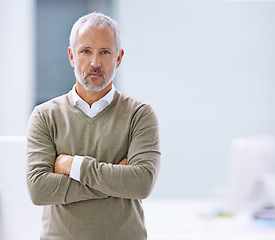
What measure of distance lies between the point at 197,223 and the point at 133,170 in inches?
127

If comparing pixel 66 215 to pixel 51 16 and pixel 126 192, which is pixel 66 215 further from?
pixel 51 16

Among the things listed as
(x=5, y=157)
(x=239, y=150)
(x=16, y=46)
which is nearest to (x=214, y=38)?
(x=239, y=150)

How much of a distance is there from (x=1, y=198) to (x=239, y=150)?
5.93 ft

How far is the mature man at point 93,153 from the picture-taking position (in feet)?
5.17

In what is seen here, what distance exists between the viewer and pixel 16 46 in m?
3.39

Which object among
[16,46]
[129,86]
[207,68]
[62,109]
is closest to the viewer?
[62,109]

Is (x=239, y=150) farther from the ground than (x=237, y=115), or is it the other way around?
(x=237, y=115)

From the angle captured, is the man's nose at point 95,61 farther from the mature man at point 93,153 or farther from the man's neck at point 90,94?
the man's neck at point 90,94

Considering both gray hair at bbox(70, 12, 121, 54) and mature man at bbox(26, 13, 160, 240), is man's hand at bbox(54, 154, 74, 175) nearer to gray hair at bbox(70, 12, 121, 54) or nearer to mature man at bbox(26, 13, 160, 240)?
mature man at bbox(26, 13, 160, 240)

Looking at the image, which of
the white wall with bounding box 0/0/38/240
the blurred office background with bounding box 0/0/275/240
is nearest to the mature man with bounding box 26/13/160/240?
the white wall with bounding box 0/0/38/240

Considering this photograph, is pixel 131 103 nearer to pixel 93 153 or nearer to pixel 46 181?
pixel 93 153

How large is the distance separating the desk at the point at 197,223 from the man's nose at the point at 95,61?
2.43 meters

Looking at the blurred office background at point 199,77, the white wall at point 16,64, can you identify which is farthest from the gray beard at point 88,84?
the blurred office background at point 199,77

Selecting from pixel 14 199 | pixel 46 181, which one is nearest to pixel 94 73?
pixel 46 181
